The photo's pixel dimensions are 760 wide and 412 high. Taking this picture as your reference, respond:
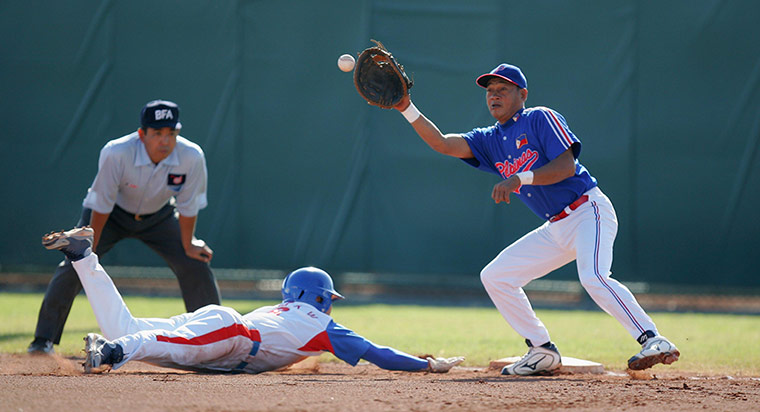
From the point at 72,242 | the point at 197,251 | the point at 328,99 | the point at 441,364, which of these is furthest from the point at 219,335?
the point at 328,99

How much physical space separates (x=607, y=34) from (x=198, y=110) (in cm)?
511

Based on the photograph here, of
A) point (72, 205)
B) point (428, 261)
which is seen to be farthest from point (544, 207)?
point (72, 205)

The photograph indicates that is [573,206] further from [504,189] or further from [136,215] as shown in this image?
[136,215]

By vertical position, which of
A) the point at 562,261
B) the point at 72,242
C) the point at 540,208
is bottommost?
the point at 562,261

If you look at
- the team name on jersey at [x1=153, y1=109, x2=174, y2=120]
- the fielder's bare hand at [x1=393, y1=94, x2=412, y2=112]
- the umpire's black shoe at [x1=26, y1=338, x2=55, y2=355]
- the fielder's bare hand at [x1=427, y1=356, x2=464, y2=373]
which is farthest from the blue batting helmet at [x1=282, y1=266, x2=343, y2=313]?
the umpire's black shoe at [x1=26, y1=338, x2=55, y2=355]

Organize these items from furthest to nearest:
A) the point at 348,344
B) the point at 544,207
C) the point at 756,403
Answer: the point at 544,207 → the point at 348,344 → the point at 756,403

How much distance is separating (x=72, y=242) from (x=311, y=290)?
133 cm

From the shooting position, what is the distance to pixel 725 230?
997cm

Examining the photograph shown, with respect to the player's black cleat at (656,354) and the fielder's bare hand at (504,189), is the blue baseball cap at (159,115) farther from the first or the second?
the player's black cleat at (656,354)

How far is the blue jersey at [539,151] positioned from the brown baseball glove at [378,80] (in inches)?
26.6

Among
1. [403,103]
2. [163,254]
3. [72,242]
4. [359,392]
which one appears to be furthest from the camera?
[163,254]

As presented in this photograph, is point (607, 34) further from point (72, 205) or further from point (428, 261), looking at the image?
point (72, 205)

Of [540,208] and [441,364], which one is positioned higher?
[540,208]

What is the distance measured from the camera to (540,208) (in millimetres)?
5043
